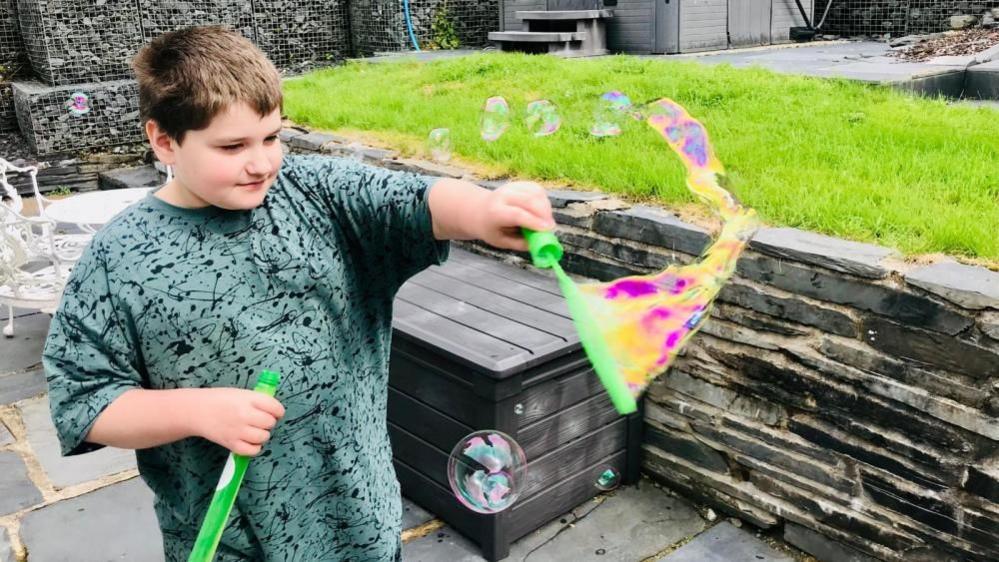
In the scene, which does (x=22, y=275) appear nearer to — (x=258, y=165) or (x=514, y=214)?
(x=258, y=165)

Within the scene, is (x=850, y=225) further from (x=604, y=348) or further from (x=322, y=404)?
(x=322, y=404)

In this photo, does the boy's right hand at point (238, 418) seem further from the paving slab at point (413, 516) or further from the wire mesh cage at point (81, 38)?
the wire mesh cage at point (81, 38)

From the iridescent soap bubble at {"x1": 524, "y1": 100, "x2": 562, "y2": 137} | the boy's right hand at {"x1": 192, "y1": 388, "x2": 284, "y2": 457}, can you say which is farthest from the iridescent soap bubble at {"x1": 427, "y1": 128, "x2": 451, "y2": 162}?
the boy's right hand at {"x1": 192, "y1": 388, "x2": 284, "y2": 457}

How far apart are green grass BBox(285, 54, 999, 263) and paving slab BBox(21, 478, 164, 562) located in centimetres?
210

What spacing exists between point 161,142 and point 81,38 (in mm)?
8305

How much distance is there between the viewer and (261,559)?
5.45ft

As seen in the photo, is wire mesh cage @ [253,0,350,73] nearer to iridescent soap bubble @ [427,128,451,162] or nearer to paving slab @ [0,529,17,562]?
iridescent soap bubble @ [427,128,451,162]

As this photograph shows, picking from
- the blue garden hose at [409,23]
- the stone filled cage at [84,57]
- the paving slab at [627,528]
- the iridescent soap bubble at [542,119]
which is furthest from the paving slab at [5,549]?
the blue garden hose at [409,23]

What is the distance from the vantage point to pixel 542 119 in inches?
175

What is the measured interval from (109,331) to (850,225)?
2.34 meters

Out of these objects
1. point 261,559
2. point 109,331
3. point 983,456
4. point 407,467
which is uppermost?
point 109,331

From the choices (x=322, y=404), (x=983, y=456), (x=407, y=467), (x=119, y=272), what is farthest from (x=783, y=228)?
(x=119, y=272)

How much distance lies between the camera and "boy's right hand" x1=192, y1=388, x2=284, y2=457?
1.35 metres

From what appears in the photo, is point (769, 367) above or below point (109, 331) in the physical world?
below
